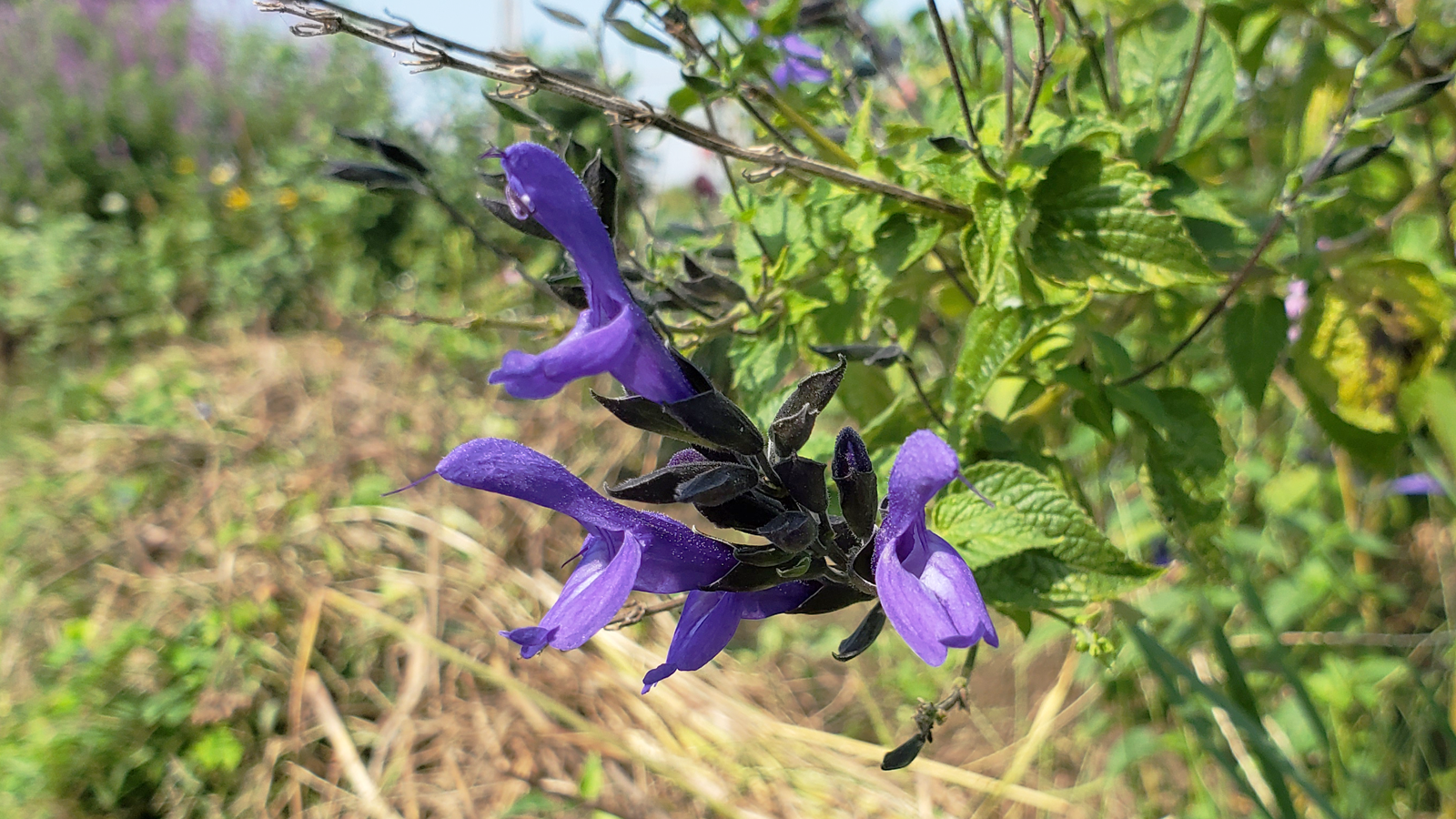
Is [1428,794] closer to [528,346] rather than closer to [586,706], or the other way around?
[586,706]

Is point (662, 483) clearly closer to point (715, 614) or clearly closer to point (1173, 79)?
point (715, 614)

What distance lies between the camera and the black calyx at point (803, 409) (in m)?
0.37

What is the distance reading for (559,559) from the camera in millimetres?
2025

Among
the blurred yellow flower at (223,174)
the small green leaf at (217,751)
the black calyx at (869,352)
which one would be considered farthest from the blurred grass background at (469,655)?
the blurred yellow flower at (223,174)

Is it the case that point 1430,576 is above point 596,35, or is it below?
below

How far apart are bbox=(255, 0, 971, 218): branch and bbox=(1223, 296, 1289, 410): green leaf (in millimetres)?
279

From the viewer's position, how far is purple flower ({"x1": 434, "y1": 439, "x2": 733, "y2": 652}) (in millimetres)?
365

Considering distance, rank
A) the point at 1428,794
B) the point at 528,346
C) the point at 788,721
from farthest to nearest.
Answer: the point at 788,721, the point at 1428,794, the point at 528,346

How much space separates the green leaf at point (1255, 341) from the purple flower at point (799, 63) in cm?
45

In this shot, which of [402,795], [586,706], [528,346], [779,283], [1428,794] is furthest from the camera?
[586,706]

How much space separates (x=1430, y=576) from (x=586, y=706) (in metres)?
1.65

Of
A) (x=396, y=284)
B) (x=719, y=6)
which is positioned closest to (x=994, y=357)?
(x=719, y=6)

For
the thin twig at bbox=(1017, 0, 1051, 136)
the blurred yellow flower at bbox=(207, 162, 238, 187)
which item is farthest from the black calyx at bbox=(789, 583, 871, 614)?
the blurred yellow flower at bbox=(207, 162, 238, 187)

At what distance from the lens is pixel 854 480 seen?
1.23 ft
